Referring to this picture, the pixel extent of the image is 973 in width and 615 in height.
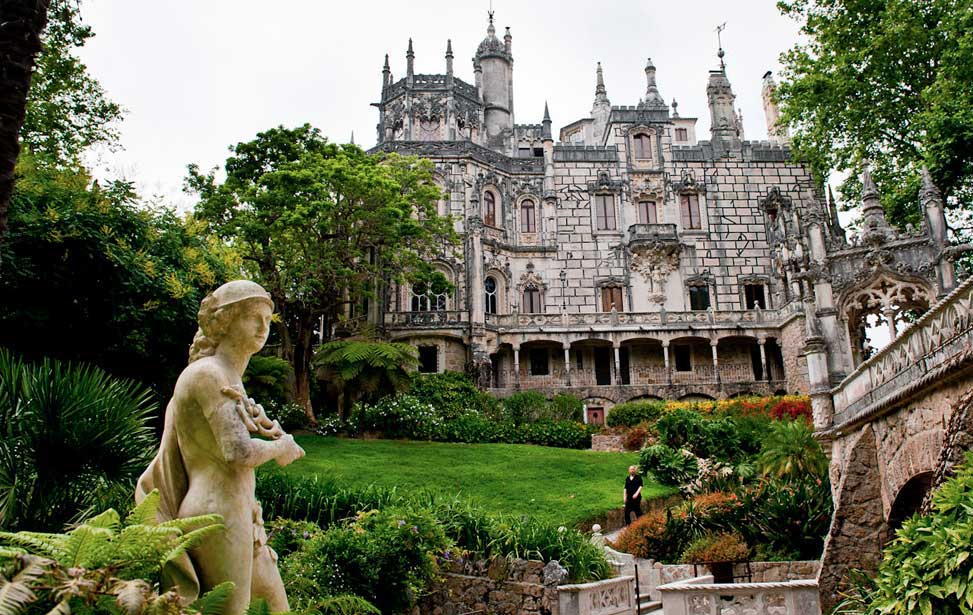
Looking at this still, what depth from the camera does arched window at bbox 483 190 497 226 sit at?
127 feet

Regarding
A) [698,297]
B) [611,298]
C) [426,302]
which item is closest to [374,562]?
[426,302]

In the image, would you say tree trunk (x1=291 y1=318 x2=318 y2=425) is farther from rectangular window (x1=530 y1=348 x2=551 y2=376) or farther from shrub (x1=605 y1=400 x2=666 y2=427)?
rectangular window (x1=530 y1=348 x2=551 y2=376)

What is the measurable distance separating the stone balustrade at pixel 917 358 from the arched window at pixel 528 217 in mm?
29449

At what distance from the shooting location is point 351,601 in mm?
6910

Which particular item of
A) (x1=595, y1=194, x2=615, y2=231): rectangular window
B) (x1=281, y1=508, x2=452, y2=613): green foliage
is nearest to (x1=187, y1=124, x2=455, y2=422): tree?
(x1=595, y1=194, x2=615, y2=231): rectangular window

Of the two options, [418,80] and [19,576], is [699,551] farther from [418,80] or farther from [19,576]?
[418,80]

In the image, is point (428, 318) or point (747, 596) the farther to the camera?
point (428, 318)

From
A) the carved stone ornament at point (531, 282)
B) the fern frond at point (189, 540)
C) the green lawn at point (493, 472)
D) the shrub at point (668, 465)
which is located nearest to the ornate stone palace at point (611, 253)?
the carved stone ornament at point (531, 282)

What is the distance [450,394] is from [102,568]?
88.2ft

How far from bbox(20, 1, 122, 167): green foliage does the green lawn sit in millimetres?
10048

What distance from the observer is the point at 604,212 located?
132 feet

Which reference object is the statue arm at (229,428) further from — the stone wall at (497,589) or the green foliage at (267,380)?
the green foliage at (267,380)

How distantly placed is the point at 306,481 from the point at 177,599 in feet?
32.3

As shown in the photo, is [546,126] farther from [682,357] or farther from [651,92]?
[682,357]
